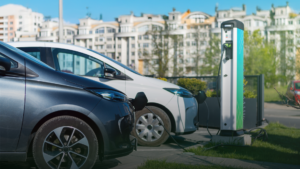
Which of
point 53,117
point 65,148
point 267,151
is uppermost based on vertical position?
point 53,117

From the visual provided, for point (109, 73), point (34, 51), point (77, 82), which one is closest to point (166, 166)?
point (77, 82)

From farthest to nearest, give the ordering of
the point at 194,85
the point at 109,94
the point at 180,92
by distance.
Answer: the point at 194,85 → the point at 180,92 → the point at 109,94

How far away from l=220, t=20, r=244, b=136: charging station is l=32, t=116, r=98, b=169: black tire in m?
3.04

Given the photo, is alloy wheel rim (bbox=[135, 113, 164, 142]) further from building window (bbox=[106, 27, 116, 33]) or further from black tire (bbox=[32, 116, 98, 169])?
building window (bbox=[106, 27, 116, 33])

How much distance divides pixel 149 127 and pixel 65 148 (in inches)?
106

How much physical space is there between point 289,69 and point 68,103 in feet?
194

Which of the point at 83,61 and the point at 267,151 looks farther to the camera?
the point at 83,61

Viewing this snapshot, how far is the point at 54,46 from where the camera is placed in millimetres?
6227

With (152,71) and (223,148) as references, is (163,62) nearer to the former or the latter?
(152,71)

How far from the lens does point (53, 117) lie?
12.4ft

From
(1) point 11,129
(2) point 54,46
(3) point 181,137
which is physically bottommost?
(3) point 181,137

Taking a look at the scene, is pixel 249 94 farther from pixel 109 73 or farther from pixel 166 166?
pixel 166 166

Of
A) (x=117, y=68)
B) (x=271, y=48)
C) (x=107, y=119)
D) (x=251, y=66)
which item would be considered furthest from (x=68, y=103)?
(x=271, y=48)

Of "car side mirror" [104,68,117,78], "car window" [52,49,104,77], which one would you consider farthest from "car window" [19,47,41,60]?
"car side mirror" [104,68,117,78]
